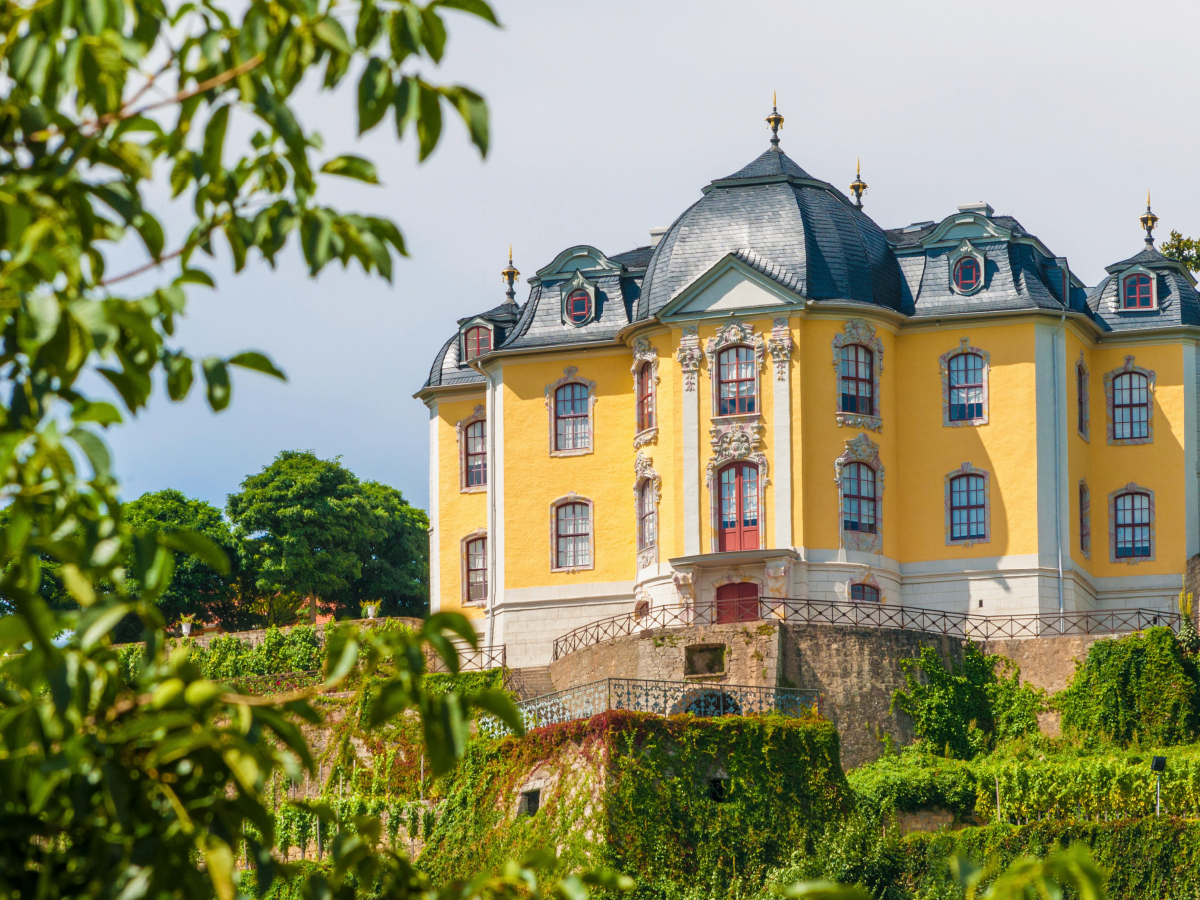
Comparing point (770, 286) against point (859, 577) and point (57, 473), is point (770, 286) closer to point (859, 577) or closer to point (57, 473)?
point (859, 577)

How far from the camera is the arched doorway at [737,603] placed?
1626 inches

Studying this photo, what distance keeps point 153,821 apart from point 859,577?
36.0 meters

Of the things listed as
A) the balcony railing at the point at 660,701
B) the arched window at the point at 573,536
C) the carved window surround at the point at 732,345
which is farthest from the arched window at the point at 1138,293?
the balcony railing at the point at 660,701

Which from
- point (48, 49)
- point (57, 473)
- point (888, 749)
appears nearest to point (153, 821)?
point (57, 473)

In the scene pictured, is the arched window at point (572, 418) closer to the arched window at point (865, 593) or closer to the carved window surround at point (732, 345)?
the carved window surround at point (732, 345)

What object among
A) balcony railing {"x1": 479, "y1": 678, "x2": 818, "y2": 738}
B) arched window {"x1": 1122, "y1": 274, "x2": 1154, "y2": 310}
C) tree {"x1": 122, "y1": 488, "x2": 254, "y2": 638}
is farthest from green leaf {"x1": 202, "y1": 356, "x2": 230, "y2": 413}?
tree {"x1": 122, "y1": 488, "x2": 254, "y2": 638}

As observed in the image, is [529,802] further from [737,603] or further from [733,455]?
[733,455]

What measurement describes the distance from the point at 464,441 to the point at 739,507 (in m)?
8.63

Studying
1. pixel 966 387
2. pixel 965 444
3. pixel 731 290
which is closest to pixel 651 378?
pixel 731 290

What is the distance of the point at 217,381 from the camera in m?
6.89

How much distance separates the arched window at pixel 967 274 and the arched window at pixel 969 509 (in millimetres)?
4067

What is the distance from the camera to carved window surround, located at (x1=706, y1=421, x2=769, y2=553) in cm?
4212

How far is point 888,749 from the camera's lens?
3769cm

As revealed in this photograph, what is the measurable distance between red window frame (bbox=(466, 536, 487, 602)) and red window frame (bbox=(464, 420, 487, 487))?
4.77 feet
